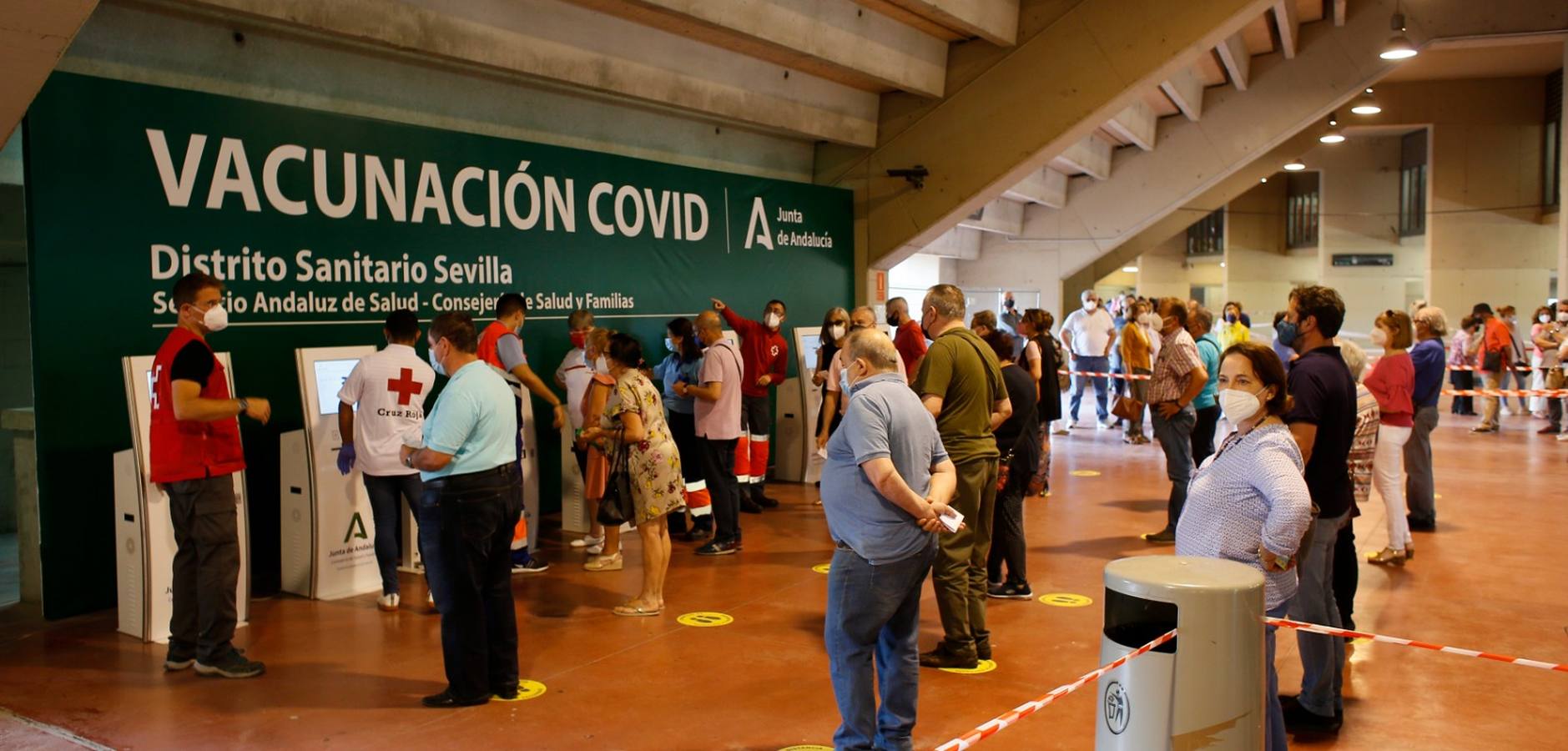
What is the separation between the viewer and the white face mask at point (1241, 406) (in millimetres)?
3078

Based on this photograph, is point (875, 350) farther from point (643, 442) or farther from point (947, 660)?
point (643, 442)

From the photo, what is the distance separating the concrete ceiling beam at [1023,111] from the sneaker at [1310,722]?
6.28 meters

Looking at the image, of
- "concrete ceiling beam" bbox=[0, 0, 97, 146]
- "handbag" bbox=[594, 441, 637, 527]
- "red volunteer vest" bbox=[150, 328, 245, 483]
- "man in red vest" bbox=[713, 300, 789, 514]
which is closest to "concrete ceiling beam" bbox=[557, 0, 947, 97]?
"man in red vest" bbox=[713, 300, 789, 514]

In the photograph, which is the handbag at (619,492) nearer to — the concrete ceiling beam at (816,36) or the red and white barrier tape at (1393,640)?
the red and white barrier tape at (1393,640)

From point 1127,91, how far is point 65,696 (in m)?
8.16

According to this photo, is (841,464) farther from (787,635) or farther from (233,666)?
(233,666)

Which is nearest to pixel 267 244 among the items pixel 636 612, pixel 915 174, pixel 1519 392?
pixel 636 612

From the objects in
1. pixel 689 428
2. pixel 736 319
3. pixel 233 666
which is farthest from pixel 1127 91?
pixel 233 666

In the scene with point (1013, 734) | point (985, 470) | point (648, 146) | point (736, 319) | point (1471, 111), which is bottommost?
point (1013, 734)

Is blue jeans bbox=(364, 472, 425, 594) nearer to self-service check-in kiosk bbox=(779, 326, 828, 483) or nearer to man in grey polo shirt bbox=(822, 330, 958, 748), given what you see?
man in grey polo shirt bbox=(822, 330, 958, 748)

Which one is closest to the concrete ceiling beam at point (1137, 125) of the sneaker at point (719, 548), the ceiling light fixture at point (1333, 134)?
the ceiling light fixture at point (1333, 134)

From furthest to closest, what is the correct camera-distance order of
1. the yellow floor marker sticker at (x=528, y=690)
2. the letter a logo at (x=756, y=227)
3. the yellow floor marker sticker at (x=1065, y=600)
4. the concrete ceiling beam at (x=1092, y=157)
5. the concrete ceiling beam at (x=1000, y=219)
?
the concrete ceiling beam at (x=1000, y=219)
the concrete ceiling beam at (x=1092, y=157)
the letter a logo at (x=756, y=227)
the yellow floor marker sticker at (x=1065, y=600)
the yellow floor marker sticker at (x=528, y=690)

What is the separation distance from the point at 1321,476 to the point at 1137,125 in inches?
469

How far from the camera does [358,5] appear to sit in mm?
6156
